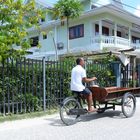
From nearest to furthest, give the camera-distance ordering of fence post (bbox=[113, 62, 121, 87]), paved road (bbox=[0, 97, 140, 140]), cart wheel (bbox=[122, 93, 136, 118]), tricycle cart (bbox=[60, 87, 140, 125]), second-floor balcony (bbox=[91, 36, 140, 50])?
paved road (bbox=[0, 97, 140, 140]), tricycle cart (bbox=[60, 87, 140, 125]), cart wheel (bbox=[122, 93, 136, 118]), fence post (bbox=[113, 62, 121, 87]), second-floor balcony (bbox=[91, 36, 140, 50])

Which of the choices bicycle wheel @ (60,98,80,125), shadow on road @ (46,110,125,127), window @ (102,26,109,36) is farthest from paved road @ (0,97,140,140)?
window @ (102,26,109,36)

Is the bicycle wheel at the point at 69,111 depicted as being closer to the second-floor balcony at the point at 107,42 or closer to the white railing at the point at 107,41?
the second-floor balcony at the point at 107,42

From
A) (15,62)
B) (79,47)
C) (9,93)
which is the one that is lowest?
(9,93)

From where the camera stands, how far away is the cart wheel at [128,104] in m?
10.6

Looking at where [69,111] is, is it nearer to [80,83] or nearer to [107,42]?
[80,83]

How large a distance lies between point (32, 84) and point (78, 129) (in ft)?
10.7

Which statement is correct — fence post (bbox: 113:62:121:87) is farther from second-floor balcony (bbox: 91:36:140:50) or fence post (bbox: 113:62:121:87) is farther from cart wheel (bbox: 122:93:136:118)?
second-floor balcony (bbox: 91:36:140:50)

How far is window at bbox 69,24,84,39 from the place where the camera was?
30.8m

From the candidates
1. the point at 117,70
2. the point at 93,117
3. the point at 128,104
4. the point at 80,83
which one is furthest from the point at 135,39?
the point at 80,83

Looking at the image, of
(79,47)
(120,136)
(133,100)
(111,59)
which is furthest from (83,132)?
(79,47)

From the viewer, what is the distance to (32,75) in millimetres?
11570

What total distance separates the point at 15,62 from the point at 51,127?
9.57ft

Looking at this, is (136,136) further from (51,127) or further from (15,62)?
(15,62)

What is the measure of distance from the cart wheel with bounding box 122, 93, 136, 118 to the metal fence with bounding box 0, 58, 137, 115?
2884 mm
